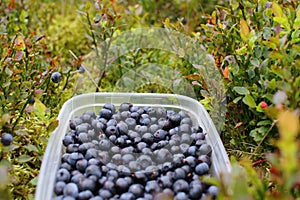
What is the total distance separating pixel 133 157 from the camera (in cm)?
134

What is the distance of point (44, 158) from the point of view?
1.30m

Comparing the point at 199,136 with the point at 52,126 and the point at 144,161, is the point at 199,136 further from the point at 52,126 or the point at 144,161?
the point at 52,126

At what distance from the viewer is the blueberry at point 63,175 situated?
125cm

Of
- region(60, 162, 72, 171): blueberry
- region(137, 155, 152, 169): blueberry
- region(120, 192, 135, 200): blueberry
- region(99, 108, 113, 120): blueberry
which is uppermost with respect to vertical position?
region(99, 108, 113, 120): blueberry

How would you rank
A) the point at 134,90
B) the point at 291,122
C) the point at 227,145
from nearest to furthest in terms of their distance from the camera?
1. the point at 291,122
2. the point at 227,145
3. the point at 134,90

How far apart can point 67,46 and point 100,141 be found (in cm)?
137

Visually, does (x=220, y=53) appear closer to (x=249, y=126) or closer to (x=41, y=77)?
(x=249, y=126)

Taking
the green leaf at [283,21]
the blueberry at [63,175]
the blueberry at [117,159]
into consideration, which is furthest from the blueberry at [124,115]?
the green leaf at [283,21]

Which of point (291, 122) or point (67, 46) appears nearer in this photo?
point (291, 122)

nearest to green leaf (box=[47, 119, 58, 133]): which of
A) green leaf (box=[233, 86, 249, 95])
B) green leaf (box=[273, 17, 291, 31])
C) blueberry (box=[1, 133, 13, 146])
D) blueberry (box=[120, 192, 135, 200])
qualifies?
blueberry (box=[1, 133, 13, 146])

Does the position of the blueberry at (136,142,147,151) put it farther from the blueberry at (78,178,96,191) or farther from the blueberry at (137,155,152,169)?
the blueberry at (78,178,96,191)

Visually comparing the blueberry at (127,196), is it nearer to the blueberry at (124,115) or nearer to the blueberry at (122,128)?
the blueberry at (122,128)

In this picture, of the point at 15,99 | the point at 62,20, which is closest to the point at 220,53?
the point at 15,99

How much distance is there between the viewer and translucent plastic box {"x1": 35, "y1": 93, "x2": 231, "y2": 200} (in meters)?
1.26
